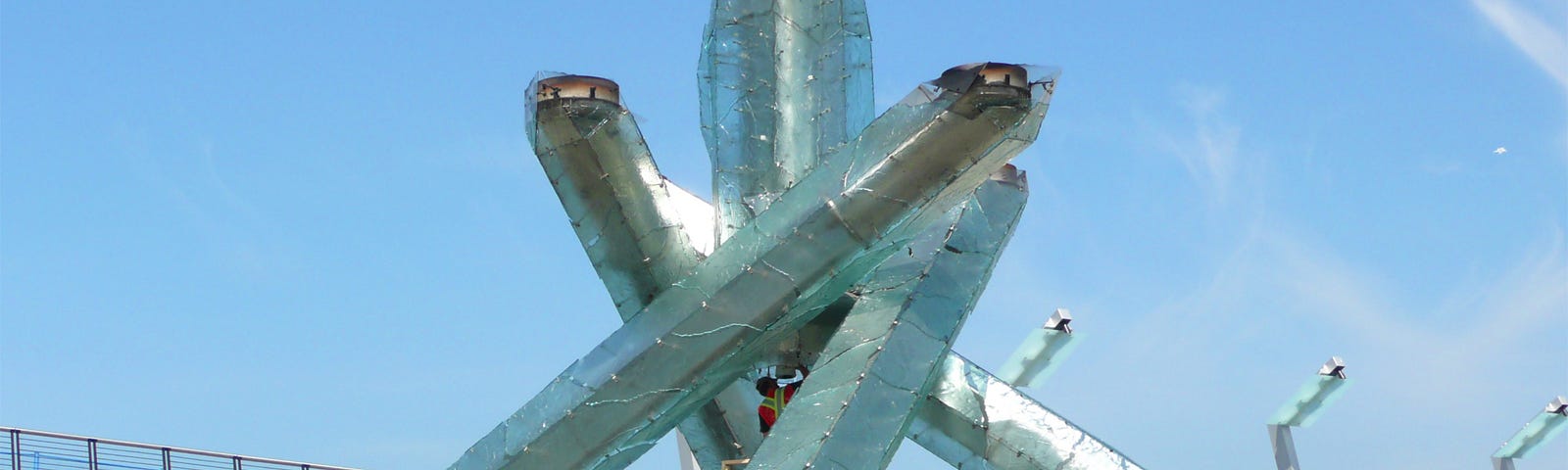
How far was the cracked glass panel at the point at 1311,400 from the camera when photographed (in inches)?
918

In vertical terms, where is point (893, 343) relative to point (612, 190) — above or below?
below

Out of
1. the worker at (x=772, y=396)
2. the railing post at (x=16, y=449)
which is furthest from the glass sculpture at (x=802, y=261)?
the railing post at (x=16, y=449)

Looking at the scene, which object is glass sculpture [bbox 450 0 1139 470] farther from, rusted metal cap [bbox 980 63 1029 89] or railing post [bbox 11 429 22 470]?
railing post [bbox 11 429 22 470]

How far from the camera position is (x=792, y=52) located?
65.6 feet

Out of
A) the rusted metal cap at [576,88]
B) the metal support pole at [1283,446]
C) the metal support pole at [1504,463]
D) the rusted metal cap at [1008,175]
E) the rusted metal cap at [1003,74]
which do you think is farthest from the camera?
the metal support pole at [1504,463]

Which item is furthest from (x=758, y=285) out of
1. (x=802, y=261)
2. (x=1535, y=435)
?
(x=1535, y=435)

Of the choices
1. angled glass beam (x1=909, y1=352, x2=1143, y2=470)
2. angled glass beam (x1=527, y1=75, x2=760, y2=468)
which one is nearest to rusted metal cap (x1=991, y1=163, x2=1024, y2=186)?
angled glass beam (x1=909, y1=352, x2=1143, y2=470)

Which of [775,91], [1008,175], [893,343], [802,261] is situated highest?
[775,91]

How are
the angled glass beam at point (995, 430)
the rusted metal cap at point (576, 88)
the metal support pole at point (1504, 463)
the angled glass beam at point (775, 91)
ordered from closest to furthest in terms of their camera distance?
the rusted metal cap at point (576, 88)
the angled glass beam at point (995, 430)
the angled glass beam at point (775, 91)
the metal support pole at point (1504, 463)

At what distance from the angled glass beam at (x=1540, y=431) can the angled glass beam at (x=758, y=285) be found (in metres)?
13.1

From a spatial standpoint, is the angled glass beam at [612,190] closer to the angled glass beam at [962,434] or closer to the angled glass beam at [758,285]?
the angled glass beam at [758,285]

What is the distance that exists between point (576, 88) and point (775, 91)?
2960 mm

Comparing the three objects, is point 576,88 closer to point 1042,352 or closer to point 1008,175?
point 1008,175

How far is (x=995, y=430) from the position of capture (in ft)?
62.2
